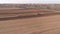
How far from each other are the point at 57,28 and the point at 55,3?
1.29 ft

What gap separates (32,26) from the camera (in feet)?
1.80

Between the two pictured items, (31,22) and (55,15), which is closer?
(31,22)

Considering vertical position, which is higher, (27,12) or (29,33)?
(27,12)

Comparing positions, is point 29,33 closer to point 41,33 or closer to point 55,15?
point 41,33

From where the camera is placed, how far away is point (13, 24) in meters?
0.52

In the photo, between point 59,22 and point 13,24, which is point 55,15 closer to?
point 59,22

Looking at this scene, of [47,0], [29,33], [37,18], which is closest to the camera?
[29,33]

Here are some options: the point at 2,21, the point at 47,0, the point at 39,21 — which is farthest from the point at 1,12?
the point at 47,0

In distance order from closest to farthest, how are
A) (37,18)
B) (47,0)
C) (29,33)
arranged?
1. (29,33)
2. (37,18)
3. (47,0)

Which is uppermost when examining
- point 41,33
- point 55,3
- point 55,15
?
point 55,3

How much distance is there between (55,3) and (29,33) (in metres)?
0.52

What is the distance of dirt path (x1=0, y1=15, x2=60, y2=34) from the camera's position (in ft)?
1.60

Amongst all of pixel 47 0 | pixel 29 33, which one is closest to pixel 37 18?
pixel 29 33

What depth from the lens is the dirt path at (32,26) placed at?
1.60ft
